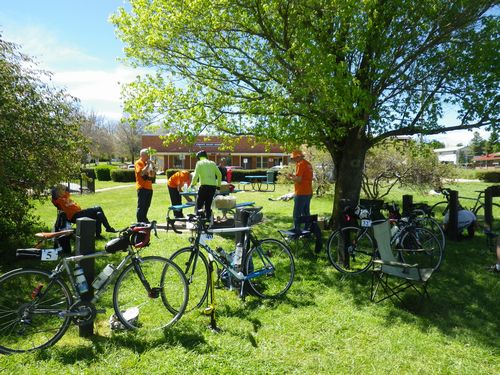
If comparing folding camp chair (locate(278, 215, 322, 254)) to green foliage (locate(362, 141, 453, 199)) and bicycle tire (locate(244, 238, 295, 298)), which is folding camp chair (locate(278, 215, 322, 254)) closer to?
bicycle tire (locate(244, 238, 295, 298))

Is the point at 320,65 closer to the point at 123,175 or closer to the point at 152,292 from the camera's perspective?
the point at 152,292

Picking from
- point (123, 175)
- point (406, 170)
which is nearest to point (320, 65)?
point (406, 170)

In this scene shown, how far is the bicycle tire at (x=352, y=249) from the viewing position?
624cm

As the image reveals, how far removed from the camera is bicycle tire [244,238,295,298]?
16.6ft

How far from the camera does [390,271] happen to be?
529 centimetres

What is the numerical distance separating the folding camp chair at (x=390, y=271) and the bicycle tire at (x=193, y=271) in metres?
2.29

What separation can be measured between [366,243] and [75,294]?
457cm

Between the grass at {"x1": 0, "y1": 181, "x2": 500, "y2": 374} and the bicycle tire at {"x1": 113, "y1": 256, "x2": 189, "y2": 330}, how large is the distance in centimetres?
18

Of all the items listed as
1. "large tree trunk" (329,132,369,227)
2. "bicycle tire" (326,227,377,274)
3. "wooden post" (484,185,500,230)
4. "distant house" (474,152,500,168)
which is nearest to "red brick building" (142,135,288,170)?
"large tree trunk" (329,132,369,227)

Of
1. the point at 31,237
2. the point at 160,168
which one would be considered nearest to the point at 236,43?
the point at 31,237

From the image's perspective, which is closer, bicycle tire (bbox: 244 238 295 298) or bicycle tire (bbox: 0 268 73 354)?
bicycle tire (bbox: 0 268 73 354)

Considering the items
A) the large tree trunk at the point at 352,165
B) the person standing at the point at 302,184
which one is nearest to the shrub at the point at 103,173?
the large tree trunk at the point at 352,165

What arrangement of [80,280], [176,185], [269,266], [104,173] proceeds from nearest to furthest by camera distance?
[80,280] → [269,266] → [176,185] → [104,173]

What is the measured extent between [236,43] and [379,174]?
8688mm
